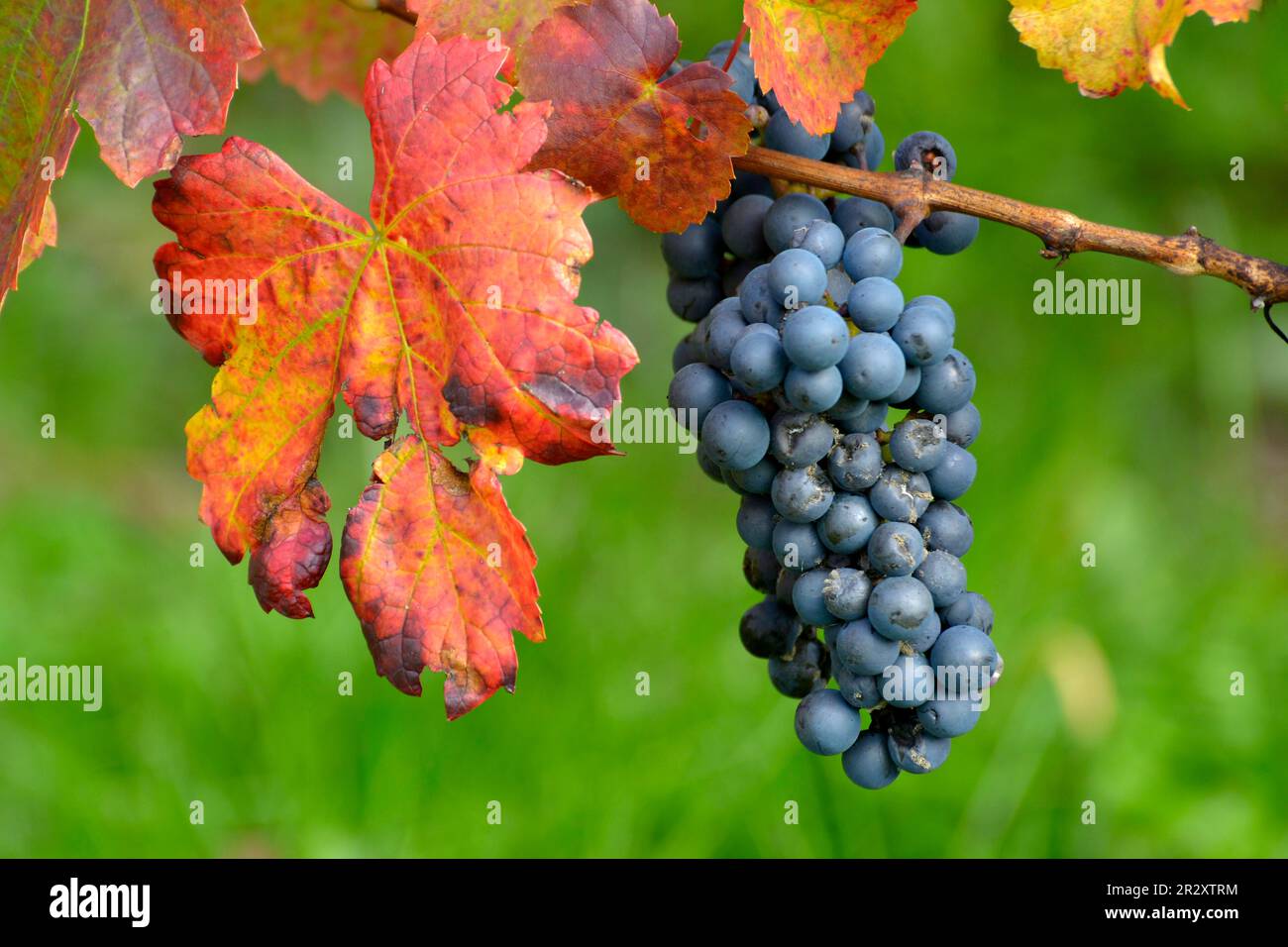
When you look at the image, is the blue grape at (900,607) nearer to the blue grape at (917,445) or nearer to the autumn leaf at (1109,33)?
the blue grape at (917,445)

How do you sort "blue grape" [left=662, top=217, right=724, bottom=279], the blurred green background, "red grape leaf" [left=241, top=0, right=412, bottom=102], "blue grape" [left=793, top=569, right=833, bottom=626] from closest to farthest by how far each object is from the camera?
1. "blue grape" [left=793, top=569, right=833, bottom=626]
2. "blue grape" [left=662, top=217, right=724, bottom=279]
3. "red grape leaf" [left=241, top=0, right=412, bottom=102]
4. the blurred green background

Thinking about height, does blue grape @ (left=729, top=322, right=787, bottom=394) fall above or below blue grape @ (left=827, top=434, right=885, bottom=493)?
above

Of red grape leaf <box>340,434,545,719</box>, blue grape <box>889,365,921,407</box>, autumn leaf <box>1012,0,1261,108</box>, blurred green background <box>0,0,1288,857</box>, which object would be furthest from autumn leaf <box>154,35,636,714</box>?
blurred green background <box>0,0,1288,857</box>

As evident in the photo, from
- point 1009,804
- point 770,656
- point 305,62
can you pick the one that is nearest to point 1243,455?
point 1009,804

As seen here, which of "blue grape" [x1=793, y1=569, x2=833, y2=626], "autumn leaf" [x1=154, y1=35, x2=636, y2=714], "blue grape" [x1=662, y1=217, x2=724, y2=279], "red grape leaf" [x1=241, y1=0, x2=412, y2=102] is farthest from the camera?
"red grape leaf" [x1=241, y1=0, x2=412, y2=102]

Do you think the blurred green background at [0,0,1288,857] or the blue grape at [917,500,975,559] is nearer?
the blue grape at [917,500,975,559]

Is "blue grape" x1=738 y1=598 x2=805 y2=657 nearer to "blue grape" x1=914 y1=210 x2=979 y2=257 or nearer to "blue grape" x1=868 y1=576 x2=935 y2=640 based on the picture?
"blue grape" x1=868 y1=576 x2=935 y2=640

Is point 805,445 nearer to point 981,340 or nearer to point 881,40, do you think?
point 881,40
